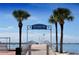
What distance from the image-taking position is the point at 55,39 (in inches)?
181

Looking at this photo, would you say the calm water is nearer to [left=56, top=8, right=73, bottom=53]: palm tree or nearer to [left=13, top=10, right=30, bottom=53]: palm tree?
[left=56, top=8, right=73, bottom=53]: palm tree

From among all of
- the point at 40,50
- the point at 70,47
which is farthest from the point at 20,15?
the point at 70,47

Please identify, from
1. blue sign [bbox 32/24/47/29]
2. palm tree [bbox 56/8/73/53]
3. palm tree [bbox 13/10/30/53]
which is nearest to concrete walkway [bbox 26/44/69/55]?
palm tree [bbox 56/8/73/53]

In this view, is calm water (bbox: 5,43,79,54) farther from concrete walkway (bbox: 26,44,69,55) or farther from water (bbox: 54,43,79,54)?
concrete walkway (bbox: 26,44,69,55)

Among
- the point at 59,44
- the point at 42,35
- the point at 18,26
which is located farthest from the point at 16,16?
the point at 59,44

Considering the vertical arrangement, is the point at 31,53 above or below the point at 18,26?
below

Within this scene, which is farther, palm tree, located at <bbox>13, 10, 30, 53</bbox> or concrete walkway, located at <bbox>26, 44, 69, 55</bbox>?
concrete walkway, located at <bbox>26, 44, 69, 55</bbox>

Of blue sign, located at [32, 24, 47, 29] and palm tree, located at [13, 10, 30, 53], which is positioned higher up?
palm tree, located at [13, 10, 30, 53]

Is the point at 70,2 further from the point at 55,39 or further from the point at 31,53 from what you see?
the point at 31,53

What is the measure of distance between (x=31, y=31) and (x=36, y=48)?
1.12 ft

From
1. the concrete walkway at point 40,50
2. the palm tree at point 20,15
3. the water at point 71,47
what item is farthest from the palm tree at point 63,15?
the palm tree at point 20,15

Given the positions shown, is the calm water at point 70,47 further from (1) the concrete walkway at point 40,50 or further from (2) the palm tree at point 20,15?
(2) the palm tree at point 20,15

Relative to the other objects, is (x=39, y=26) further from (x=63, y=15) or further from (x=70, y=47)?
(x=70, y=47)

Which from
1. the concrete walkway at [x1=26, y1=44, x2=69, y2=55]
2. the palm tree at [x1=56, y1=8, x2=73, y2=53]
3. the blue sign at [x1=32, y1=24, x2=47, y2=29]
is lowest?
the concrete walkway at [x1=26, y1=44, x2=69, y2=55]
